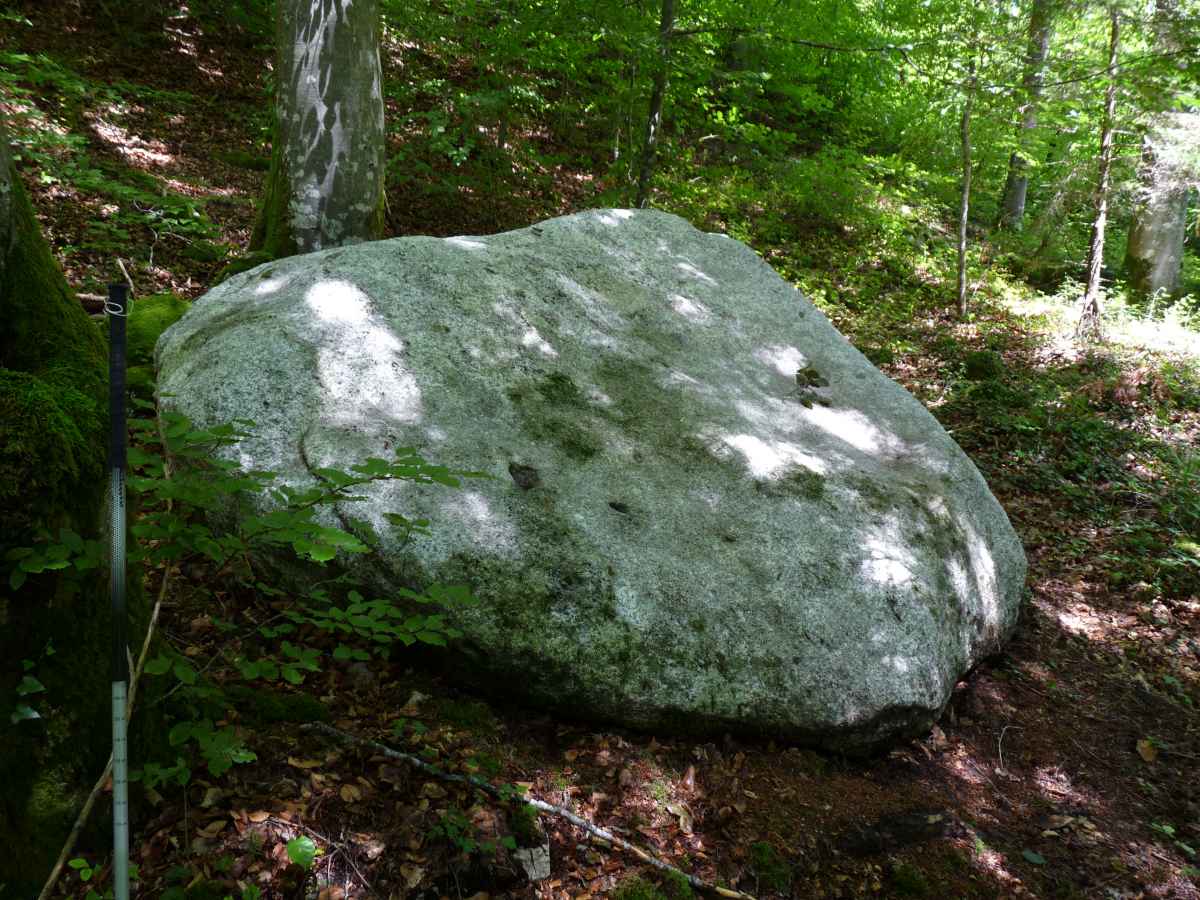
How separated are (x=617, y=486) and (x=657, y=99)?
23.3 ft

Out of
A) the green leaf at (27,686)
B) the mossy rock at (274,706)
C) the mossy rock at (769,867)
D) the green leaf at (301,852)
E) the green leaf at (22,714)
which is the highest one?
the green leaf at (27,686)

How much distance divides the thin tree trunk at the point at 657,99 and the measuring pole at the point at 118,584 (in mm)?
8474

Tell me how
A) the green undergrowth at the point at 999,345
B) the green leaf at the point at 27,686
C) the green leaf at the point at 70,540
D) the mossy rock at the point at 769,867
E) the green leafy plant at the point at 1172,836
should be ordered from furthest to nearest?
the green undergrowth at the point at 999,345 < the green leafy plant at the point at 1172,836 < the mossy rock at the point at 769,867 < the green leaf at the point at 27,686 < the green leaf at the point at 70,540

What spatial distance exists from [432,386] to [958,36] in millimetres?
10583

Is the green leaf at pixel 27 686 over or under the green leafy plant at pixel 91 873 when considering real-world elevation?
over

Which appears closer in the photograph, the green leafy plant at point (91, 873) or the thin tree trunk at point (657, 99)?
the green leafy plant at point (91, 873)

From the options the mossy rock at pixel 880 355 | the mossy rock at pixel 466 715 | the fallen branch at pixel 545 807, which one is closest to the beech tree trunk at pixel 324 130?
the mossy rock at pixel 466 715

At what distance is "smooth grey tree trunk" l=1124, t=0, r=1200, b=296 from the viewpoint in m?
11.5

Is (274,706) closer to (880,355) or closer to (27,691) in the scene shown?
(27,691)

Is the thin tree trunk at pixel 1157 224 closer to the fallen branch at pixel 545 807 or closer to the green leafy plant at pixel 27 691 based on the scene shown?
the fallen branch at pixel 545 807

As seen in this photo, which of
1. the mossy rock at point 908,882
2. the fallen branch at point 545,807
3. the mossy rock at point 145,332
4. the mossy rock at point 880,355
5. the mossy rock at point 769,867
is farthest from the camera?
the mossy rock at point 880,355

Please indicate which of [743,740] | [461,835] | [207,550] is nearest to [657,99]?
[743,740]

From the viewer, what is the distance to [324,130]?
6.15m

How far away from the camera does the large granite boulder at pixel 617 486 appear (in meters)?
3.38
